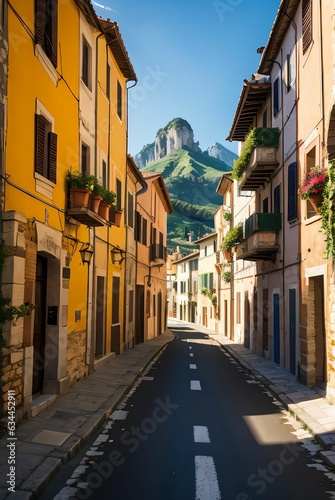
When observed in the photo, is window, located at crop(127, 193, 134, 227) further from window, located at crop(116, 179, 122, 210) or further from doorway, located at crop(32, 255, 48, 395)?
doorway, located at crop(32, 255, 48, 395)

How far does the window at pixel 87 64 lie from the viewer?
13.6 m

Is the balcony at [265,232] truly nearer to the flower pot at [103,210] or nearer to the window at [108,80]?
the flower pot at [103,210]

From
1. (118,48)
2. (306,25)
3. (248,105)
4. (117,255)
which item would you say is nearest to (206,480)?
(306,25)

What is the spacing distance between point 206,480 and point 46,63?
7.94 meters

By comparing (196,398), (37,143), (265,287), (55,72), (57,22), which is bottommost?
(196,398)

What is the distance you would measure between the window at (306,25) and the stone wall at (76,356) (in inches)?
373

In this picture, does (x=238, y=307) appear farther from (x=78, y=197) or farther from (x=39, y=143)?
(x=39, y=143)

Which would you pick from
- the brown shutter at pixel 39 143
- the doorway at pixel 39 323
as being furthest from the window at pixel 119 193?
the brown shutter at pixel 39 143

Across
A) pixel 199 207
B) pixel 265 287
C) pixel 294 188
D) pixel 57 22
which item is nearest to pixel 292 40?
pixel 294 188

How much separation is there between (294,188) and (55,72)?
7.56 metres

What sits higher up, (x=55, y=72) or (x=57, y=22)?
(x=57, y=22)

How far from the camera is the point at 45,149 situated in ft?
32.2

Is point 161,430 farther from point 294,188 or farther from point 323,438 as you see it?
point 294,188

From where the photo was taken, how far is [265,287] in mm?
19578
